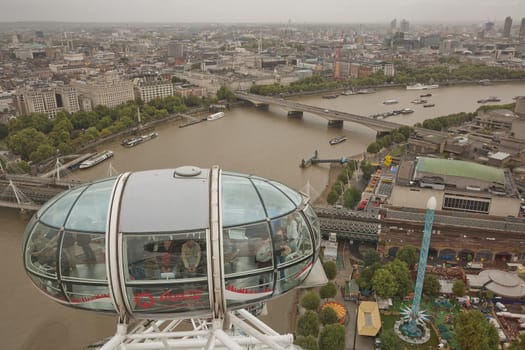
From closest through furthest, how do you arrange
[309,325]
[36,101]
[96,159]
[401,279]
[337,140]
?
[309,325] < [401,279] < [96,159] < [337,140] < [36,101]

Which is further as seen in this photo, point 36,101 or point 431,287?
point 36,101

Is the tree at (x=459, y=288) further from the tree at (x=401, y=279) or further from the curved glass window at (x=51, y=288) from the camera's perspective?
the curved glass window at (x=51, y=288)

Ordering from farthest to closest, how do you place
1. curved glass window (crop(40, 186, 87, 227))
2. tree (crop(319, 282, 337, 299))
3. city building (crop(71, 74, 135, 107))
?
city building (crop(71, 74, 135, 107))
tree (crop(319, 282, 337, 299))
curved glass window (crop(40, 186, 87, 227))

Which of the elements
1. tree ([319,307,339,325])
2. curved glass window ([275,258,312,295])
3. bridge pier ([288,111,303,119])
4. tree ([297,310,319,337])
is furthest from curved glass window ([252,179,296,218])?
bridge pier ([288,111,303,119])

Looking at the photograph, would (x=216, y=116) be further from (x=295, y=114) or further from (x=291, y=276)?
(x=291, y=276)

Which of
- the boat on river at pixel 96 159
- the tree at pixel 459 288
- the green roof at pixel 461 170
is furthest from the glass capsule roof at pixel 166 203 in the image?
the boat on river at pixel 96 159

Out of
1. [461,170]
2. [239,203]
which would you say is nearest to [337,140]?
[461,170]

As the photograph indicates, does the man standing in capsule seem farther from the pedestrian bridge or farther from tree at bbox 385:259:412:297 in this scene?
the pedestrian bridge

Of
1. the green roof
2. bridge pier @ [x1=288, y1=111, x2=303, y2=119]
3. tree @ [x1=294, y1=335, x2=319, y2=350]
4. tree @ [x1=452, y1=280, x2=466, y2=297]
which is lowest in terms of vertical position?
bridge pier @ [x1=288, y1=111, x2=303, y2=119]
